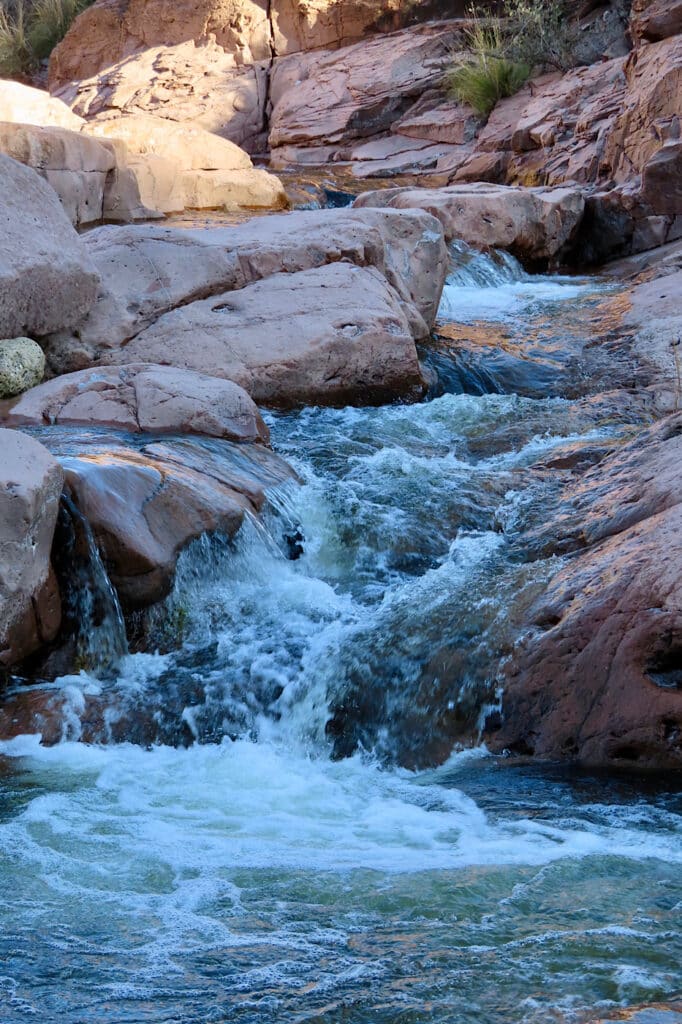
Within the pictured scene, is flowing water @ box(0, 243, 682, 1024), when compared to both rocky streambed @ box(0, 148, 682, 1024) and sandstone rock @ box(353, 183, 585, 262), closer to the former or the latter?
rocky streambed @ box(0, 148, 682, 1024)

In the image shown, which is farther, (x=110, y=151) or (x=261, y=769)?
(x=110, y=151)

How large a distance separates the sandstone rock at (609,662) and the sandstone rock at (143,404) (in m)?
1.99

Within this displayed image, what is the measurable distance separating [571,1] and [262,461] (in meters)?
11.6

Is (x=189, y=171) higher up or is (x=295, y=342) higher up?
(x=189, y=171)

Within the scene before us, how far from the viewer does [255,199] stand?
10570mm

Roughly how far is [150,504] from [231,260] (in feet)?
9.30

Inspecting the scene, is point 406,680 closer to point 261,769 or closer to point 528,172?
point 261,769

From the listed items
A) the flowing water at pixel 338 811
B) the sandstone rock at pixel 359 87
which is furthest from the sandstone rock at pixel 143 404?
the sandstone rock at pixel 359 87

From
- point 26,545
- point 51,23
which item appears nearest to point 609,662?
point 26,545

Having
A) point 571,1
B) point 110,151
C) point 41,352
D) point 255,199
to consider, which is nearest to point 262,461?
point 41,352

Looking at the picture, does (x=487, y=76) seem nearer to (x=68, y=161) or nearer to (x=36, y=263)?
(x=68, y=161)

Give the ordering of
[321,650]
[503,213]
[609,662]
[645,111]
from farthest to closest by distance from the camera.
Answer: [645,111] → [503,213] → [321,650] → [609,662]

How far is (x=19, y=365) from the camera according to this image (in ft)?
18.0

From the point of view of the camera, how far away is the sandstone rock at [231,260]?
Result: 611 centimetres
